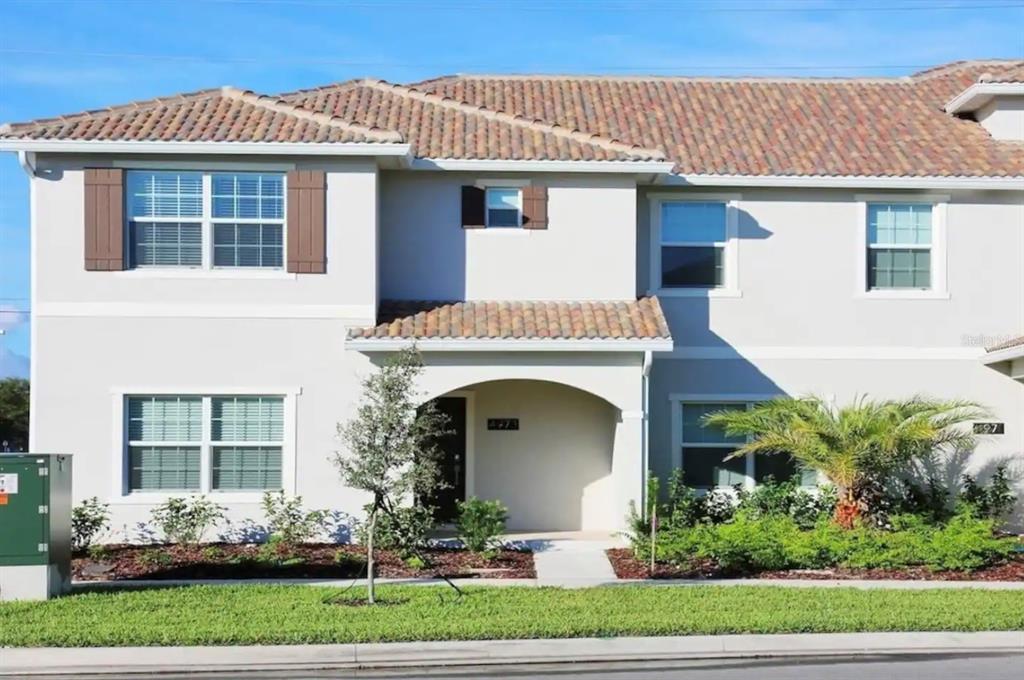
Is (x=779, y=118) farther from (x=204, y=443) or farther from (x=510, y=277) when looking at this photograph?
(x=204, y=443)

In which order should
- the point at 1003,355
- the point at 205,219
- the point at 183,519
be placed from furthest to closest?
1. the point at 1003,355
2. the point at 205,219
3. the point at 183,519

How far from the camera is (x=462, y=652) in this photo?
11992 millimetres

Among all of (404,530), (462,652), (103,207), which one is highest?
(103,207)

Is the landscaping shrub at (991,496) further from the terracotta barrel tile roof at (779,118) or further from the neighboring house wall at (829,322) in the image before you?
the terracotta barrel tile roof at (779,118)

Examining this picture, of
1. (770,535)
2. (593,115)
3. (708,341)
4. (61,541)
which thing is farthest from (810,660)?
(593,115)

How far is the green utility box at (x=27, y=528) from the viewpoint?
47.2ft

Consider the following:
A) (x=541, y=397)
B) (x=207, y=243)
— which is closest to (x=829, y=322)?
(x=541, y=397)

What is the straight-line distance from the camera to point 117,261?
1894cm

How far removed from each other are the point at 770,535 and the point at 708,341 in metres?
4.21

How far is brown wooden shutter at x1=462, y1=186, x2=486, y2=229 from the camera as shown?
20.4 metres

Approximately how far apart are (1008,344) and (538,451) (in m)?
6.91

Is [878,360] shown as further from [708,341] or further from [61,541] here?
[61,541]

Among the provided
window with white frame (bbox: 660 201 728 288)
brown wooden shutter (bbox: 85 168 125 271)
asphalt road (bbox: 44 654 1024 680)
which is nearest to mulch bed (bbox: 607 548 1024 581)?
asphalt road (bbox: 44 654 1024 680)

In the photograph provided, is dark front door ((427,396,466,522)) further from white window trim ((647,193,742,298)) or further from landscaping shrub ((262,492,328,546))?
white window trim ((647,193,742,298))
